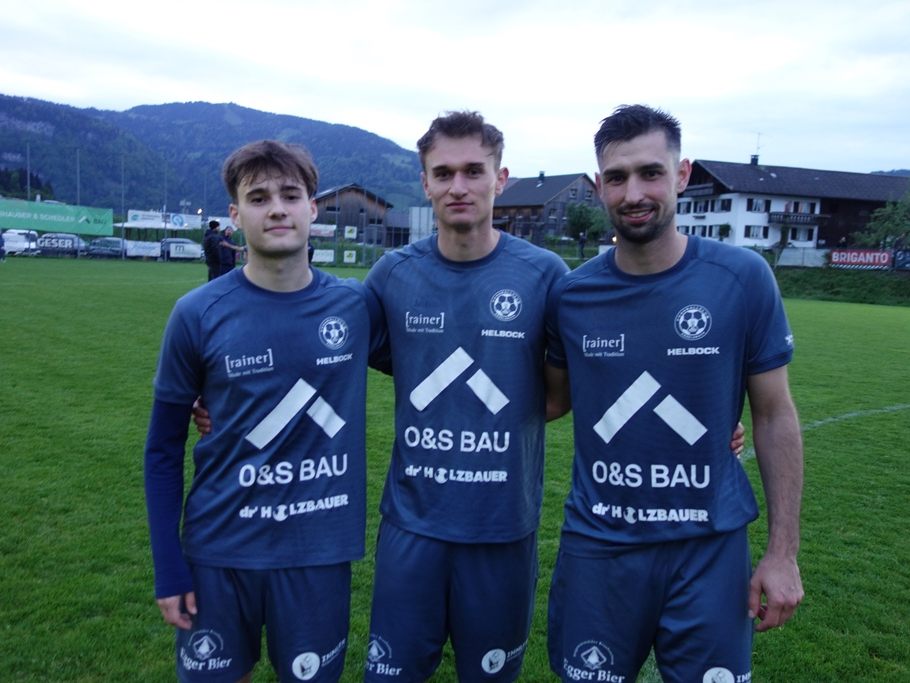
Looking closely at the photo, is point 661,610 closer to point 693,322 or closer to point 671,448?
point 671,448

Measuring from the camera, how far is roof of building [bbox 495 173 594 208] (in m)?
73.1

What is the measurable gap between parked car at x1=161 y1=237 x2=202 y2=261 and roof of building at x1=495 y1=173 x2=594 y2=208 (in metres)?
35.0

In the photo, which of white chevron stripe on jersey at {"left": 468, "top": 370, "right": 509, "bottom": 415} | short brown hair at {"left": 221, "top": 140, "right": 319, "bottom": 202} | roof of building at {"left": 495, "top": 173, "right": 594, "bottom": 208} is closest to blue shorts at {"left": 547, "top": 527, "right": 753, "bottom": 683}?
white chevron stripe on jersey at {"left": 468, "top": 370, "right": 509, "bottom": 415}

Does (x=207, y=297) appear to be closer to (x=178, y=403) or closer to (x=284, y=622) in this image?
(x=178, y=403)

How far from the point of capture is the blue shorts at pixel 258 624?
2344mm

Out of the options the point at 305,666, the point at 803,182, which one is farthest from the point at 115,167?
the point at 305,666

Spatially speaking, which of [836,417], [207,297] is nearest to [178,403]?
[207,297]

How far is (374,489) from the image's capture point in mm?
5715

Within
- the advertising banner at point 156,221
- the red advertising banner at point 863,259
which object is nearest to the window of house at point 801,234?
the red advertising banner at point 863,259

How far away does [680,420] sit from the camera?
89.7 inches

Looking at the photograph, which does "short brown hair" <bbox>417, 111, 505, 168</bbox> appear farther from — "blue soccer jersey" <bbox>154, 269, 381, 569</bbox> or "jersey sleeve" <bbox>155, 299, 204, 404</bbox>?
"jersey sleeve" <bbox>155, 299, 204, 404</bbox>

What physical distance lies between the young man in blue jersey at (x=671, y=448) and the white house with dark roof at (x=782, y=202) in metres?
58.0

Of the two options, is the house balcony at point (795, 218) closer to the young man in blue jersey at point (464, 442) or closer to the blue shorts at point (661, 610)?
the young man in blue jersey at point (464, 442)

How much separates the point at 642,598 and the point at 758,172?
2483 inches
